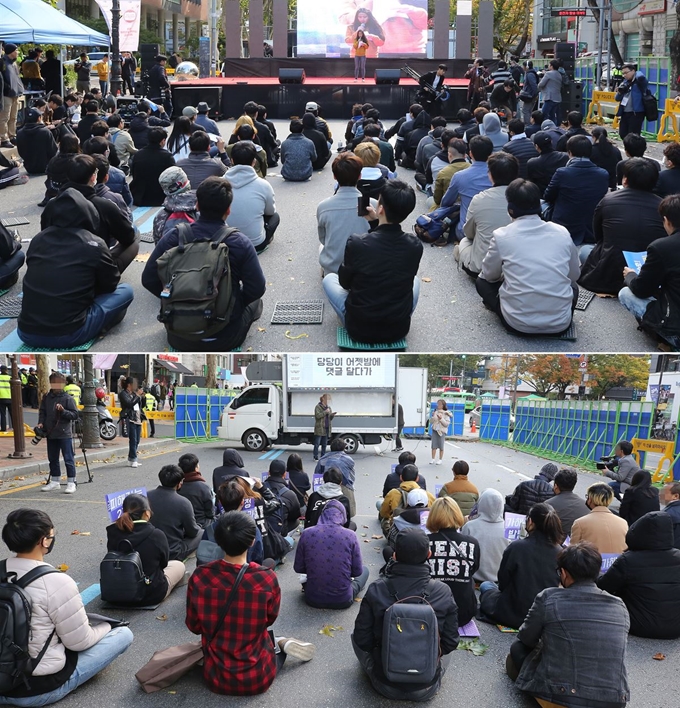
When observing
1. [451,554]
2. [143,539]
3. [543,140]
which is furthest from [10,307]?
[543,140]

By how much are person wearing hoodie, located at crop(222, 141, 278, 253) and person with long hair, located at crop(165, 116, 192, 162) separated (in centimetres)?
455

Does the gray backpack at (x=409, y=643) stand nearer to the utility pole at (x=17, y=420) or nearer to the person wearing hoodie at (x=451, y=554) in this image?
the person wearing hoodie at (x=451, y=554)

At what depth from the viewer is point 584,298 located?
895cm

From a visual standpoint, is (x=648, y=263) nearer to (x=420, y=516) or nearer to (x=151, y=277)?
(x=420, y=516)

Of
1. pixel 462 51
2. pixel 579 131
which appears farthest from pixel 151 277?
pixel 462 51

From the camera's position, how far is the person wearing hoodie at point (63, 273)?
7258 mm

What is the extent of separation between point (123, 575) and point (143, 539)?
29cm

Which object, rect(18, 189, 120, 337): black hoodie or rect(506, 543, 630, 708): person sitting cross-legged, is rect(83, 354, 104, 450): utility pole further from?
rect(506, 543, 630, 708): person sitting cross-legged

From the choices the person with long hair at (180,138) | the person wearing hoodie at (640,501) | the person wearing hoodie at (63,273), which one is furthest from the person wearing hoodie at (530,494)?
the person with long hair at (180,138)

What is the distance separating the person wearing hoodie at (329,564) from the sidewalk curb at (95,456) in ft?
24.2

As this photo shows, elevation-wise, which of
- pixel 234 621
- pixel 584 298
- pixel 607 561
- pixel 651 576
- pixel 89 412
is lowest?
pixel 89 412

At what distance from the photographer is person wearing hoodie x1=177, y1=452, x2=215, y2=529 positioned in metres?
8.51

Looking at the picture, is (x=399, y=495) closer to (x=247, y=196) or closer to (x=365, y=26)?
(x=247, y=196)

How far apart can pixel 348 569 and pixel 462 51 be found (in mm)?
36944
